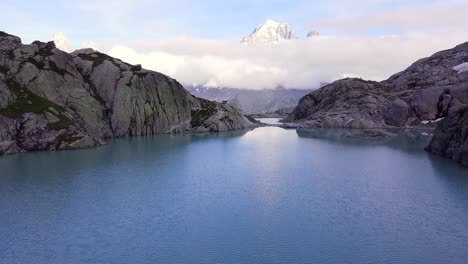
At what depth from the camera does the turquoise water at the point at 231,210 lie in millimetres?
44100

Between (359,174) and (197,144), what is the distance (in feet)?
247

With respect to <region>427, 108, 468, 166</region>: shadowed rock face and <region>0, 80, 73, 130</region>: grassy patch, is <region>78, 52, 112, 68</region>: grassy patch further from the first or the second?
<region>427, 108, 468, 166</region>: shadowed rock face

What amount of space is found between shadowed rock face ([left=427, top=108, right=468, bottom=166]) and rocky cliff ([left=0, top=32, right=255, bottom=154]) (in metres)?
106

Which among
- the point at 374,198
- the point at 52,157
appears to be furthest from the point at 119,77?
the point at 374,198

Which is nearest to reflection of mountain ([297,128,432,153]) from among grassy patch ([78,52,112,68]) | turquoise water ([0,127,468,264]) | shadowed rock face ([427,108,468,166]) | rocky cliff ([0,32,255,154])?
shadowed rock face ([427,108,468,166])

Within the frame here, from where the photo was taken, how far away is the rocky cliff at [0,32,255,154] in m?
121

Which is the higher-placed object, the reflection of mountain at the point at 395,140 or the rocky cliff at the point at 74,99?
the rocky cliff at the point at 74,99

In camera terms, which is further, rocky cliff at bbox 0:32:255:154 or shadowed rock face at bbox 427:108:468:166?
rocky cliff at bbox 0:32:255:154

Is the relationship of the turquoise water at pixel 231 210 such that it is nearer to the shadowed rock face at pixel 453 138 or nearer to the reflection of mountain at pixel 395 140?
the shadowed rock face at pixel 453 138

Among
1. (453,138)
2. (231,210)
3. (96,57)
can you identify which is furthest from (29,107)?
(453,138)

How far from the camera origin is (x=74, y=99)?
149 meters

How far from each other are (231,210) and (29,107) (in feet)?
303

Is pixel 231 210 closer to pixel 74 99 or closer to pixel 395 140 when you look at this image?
pixel 74 99

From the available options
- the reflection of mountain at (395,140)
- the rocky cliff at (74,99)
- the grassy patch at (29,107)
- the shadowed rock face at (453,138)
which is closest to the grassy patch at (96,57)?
the rocky cliff at (74,99)
